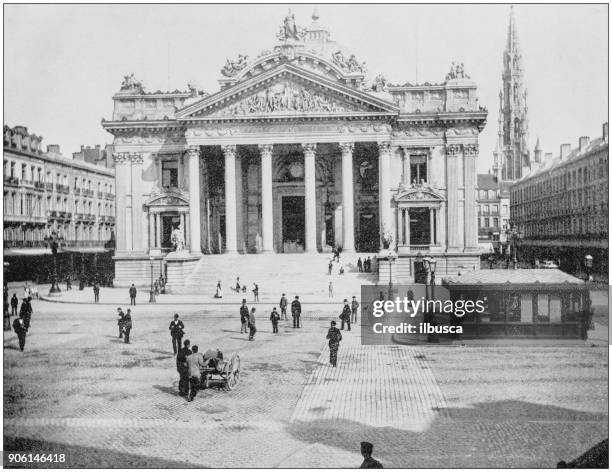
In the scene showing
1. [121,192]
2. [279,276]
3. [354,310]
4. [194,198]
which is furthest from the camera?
[121,192]

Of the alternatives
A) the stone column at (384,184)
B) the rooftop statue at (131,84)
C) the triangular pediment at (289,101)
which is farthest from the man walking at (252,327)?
the rooftop statue at (131,84)

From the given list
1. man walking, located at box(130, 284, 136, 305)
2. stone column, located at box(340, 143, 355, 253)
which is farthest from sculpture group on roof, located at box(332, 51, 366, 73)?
man walking, located at box(130, 284, 136, 305)

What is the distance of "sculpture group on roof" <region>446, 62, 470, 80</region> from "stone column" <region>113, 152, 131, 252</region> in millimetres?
28584

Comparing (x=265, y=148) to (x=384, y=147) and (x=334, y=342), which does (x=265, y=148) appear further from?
(x=334, y=342)

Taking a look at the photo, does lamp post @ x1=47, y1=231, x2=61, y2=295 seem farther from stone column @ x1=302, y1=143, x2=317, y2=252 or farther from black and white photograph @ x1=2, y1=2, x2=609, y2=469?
stone column @ x1=302, y1=143, x2=317, y2=252

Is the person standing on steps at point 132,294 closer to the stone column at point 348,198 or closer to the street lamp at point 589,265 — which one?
the stone column at point 348,198

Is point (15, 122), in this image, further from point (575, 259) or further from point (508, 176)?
point (508, 176)

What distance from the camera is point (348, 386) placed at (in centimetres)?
1986

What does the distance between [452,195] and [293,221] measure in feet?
47.9

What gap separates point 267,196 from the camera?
54.8 metres

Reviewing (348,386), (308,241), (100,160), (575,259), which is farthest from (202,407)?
(100,160)

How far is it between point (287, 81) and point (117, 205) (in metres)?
18.5

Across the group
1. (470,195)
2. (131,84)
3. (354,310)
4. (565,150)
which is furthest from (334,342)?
(131,84)

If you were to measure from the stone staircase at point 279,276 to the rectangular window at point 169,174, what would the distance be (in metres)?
10.2
